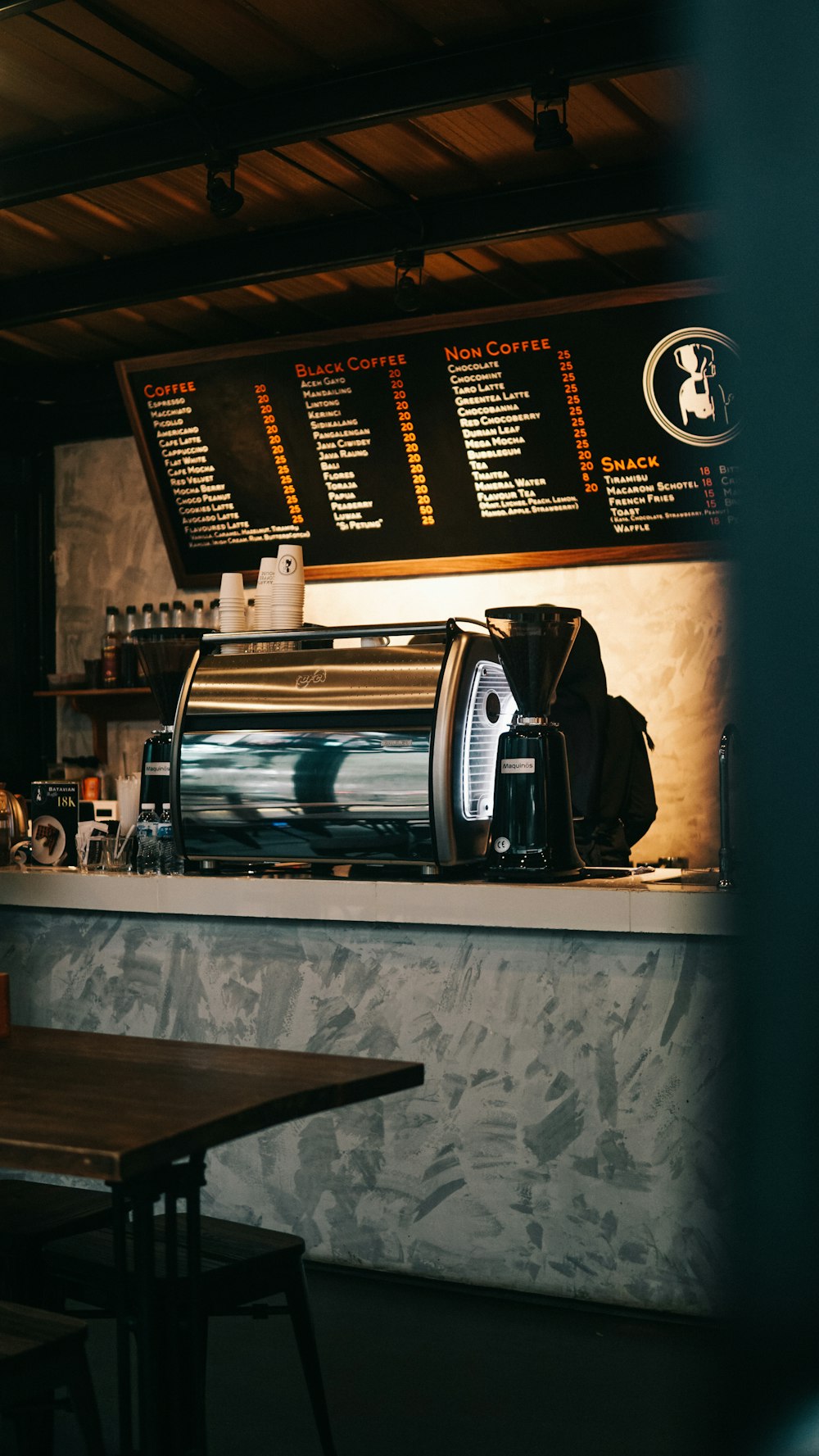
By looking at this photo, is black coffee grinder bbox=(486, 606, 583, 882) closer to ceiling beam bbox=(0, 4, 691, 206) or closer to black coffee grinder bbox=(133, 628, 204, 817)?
black coffee grinder bbox=(133, 628, 204, 817)

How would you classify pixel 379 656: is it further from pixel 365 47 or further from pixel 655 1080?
pixel 365 47

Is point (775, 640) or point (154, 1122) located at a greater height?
point (775, 640)

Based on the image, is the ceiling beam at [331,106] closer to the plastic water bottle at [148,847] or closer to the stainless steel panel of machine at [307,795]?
the stainless steel panel of machine at [307,795]

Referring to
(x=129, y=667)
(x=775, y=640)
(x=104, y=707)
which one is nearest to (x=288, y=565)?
(x=129, y=667)

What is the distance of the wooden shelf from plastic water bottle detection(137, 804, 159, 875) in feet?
6.77

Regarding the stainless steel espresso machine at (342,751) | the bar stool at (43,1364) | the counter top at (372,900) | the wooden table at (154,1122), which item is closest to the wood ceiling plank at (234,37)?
the stainless steel espresso machine at (342,751)

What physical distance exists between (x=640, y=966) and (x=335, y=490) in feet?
9.06

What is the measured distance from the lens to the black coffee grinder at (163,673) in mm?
3539

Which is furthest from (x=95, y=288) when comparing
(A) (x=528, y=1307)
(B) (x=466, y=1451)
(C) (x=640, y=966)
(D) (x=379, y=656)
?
(B) (x=466, y=1451)

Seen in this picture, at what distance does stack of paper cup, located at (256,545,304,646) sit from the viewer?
139 inches

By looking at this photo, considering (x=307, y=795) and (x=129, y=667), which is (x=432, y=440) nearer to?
(x=129, y=667)

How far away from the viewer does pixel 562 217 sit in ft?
13.1

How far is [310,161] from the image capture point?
12.7 ft

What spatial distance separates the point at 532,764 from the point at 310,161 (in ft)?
6.38
